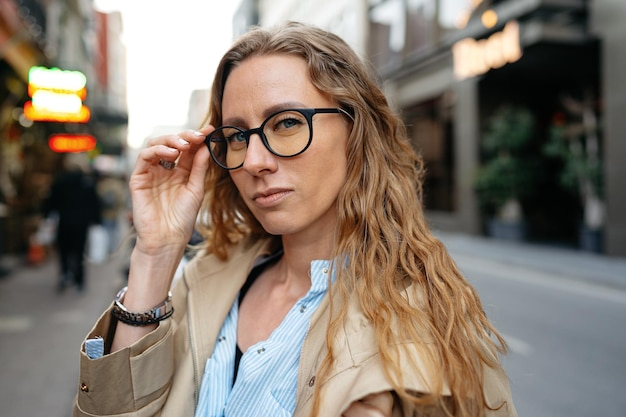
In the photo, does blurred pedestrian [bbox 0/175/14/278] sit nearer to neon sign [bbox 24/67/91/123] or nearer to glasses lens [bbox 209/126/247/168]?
neon sign [bbox 24/67/91/123]

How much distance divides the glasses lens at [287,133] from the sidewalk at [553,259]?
7.65 meters

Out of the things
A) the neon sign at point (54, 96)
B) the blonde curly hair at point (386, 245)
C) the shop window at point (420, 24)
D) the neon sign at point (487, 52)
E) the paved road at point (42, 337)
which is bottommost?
the paved road at point (42, 337)

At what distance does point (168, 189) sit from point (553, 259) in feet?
32.7

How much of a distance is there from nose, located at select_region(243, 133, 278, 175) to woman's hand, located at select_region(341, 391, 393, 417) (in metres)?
0.68

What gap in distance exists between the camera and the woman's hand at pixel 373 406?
3.52 feet

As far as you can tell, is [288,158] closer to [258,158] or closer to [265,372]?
[258,158]

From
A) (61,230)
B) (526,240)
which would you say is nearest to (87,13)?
(61,230)

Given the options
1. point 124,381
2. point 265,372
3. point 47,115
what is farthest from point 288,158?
point 47,115

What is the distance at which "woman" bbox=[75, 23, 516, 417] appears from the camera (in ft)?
3.71

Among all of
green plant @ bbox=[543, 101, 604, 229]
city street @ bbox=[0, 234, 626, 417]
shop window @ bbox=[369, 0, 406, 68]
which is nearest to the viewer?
city street @ bbox=[0, 234, 626, 417]

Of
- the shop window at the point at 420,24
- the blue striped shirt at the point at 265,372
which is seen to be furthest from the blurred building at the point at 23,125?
the shop window at the point at 420,24

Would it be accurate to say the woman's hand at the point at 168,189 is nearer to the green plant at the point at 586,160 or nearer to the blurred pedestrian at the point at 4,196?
A: the blurred pedestrian at the point at 4,196

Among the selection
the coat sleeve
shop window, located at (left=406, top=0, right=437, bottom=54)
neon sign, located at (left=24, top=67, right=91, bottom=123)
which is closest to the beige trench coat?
the coat sleeve

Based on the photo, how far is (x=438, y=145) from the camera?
18203 millimetres
